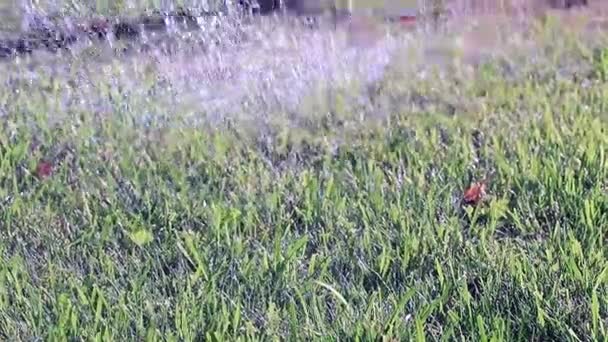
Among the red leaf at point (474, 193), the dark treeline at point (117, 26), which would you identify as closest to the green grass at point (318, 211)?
the red leaf at point (474, 193)

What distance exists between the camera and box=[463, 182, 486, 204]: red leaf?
2398 millimetres

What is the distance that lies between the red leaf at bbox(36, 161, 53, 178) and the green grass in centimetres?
3

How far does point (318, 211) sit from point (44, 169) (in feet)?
2.85

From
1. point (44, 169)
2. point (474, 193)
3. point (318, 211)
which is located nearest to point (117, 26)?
point (44, 169)

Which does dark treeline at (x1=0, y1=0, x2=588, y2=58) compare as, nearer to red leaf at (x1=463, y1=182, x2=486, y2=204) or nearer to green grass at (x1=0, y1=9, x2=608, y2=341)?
green grass at (x1=0, y1=9, x2=608, y2=341)

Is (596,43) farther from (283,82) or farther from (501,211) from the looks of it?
(501,211)

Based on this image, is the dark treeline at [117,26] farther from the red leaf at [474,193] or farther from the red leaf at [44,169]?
the red leaf at [474,193]

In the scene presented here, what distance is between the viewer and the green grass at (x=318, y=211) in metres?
1.89

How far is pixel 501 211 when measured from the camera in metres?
2.31

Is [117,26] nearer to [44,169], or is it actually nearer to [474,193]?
[44,169]

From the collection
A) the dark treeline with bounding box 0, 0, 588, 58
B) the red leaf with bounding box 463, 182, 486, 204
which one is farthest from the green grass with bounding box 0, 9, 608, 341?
the dark treeline with bounding box 0, 0, 588, 58

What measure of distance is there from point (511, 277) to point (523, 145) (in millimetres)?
785

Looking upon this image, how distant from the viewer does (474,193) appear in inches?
95.6

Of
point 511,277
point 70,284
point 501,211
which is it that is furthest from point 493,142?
point 70,284
